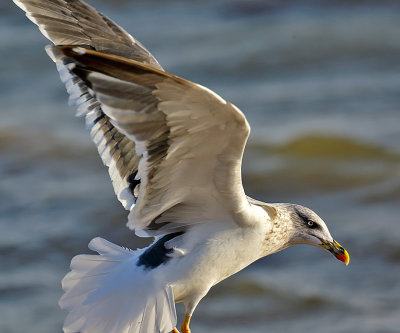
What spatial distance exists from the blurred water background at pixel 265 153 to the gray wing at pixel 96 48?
1316 mm

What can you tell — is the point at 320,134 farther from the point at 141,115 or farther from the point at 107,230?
the point at 141,115

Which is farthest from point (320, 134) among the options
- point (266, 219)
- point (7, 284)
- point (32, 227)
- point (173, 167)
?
point (173, 167)

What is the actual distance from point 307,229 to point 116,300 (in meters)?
0.95

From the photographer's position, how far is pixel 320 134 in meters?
7.70

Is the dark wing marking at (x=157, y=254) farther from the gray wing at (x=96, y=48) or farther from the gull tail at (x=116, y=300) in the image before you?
the gray wing at (x=96, y=48)

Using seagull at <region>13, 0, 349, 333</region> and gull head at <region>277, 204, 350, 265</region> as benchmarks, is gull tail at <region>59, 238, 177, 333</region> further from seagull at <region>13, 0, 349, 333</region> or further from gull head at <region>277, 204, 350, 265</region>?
gull head at <region>277, 204, 350, 265</region>

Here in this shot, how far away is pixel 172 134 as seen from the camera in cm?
333

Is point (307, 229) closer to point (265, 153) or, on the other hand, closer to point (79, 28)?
point (79, 28)

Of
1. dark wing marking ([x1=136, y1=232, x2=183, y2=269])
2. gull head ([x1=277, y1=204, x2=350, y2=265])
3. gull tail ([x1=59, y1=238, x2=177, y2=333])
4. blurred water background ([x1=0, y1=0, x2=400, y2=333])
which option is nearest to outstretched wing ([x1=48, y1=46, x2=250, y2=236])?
dark wing marking ([x1=136, y1=232, x2=183, y2=269])

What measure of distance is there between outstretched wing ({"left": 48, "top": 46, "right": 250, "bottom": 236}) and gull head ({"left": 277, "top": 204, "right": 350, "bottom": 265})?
17.5 inches

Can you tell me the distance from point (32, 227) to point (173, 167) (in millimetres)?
3002

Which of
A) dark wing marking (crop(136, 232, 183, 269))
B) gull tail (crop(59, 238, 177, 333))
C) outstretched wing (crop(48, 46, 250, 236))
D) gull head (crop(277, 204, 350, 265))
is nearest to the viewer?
outstretched wing (crop(48, 46, 250, 236))

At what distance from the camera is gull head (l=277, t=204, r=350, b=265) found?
4160 millimetres

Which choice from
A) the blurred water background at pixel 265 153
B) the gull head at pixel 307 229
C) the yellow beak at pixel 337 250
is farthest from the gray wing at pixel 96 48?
the blurred water background at pixel 265 153
